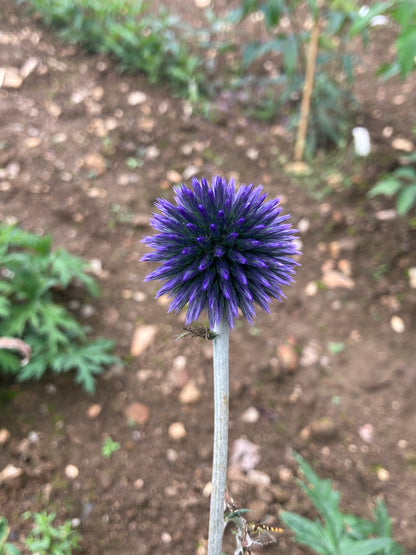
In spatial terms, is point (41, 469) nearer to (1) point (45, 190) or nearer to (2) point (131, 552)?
(2) point (131, 552)

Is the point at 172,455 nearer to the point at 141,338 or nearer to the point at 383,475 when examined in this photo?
the point at 141,338

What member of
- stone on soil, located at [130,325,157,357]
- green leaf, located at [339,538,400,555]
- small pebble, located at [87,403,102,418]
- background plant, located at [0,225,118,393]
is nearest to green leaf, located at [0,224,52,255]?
background plant, located at [0,225,118,393]

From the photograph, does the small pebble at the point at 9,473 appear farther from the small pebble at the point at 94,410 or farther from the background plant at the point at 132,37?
the background plant at the point at 132,37

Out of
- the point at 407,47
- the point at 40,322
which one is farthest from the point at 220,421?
the point at 407,47

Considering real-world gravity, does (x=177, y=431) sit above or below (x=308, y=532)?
above

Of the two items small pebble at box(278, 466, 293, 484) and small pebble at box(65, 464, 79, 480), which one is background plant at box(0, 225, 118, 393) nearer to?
small pebble at box(65, 464, 79, 480)

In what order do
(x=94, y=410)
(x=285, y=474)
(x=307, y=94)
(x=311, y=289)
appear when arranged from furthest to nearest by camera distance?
(x=307, y=94)
(x=311, y=289)
(x=94, y=410)
(x=285, y=474)

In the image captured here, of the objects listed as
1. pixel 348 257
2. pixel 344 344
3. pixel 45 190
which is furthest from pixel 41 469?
pixel 348 257
